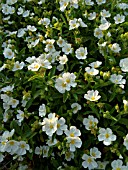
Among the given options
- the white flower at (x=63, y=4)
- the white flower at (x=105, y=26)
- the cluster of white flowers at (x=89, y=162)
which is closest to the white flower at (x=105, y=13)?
the white flower at (x=105, y=26)

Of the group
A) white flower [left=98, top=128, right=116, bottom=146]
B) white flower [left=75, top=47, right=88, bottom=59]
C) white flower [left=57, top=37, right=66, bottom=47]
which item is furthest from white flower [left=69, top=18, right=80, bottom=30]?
white flower [left=98, top=128, right=116, bottom=146]

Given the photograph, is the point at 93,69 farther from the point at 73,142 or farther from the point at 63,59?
the point at 73,142

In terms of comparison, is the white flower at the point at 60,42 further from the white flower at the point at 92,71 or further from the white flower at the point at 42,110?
the white flower at the point at 42,110

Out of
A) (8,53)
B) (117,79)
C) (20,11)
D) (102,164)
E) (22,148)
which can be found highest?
(20,11)

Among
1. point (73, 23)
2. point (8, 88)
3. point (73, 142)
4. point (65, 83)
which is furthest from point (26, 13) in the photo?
point (73, 142)

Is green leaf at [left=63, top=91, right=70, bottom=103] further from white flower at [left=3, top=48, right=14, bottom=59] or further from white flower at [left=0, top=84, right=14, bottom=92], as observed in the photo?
white flower at [left=3, top=48, right=14, bottom=59]

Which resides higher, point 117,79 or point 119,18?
point 119,18
